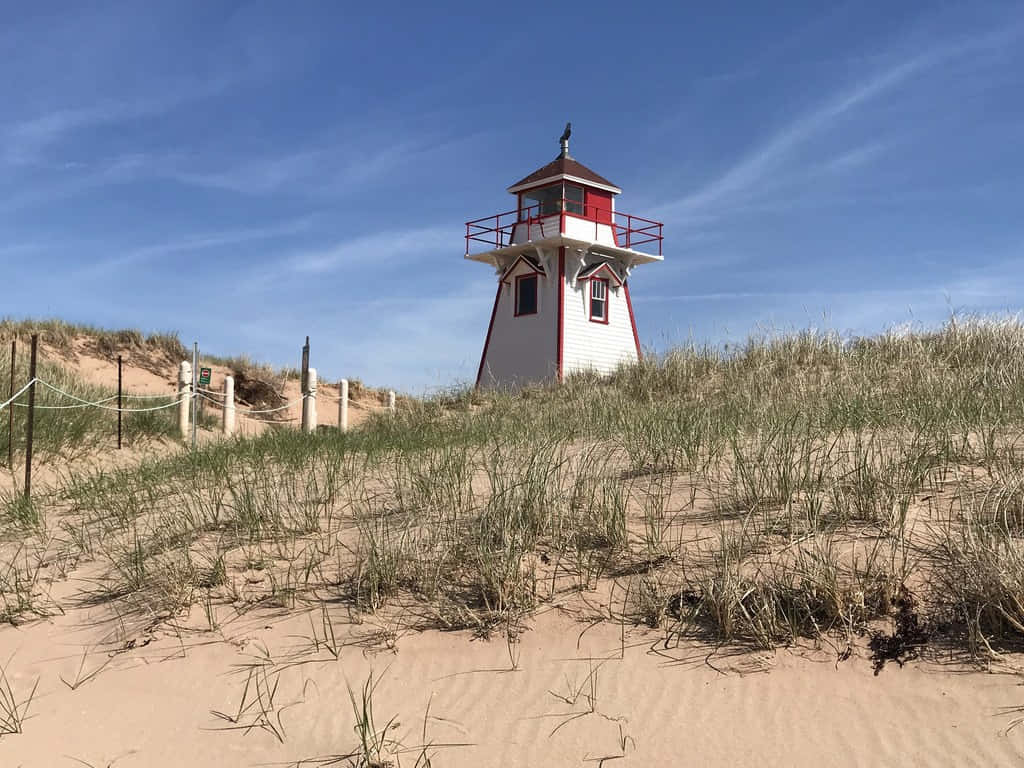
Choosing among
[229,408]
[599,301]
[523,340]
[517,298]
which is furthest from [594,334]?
[229,408]

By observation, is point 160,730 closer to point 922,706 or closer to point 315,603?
point 315,603

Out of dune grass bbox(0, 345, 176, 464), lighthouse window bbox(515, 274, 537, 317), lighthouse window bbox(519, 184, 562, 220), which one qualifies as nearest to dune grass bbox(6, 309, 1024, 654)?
dune grass bbox(0, 345, 176, 464)

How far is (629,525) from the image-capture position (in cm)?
526

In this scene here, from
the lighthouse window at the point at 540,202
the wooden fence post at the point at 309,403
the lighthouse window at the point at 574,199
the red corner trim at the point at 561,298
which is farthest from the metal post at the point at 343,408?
the lighthouse window at the point at 574,199

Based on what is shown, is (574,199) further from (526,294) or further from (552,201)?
(526,294)

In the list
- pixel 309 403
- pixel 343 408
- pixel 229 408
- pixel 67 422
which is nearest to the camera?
pixel 67 422

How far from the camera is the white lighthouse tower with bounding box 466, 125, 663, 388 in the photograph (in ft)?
77.5

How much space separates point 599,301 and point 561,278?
182 centimetres

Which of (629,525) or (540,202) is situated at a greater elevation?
(540,202)

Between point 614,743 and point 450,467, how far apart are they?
10.5 ft

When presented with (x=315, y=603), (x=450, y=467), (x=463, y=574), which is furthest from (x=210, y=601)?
(x=450, y=467)

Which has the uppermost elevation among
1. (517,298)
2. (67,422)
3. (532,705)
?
(517,298)

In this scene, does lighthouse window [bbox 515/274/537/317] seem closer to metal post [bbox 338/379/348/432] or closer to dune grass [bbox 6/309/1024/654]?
metal post [bbox 338/379/348/432]

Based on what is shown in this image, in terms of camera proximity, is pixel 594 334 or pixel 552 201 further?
pixel 594 334
